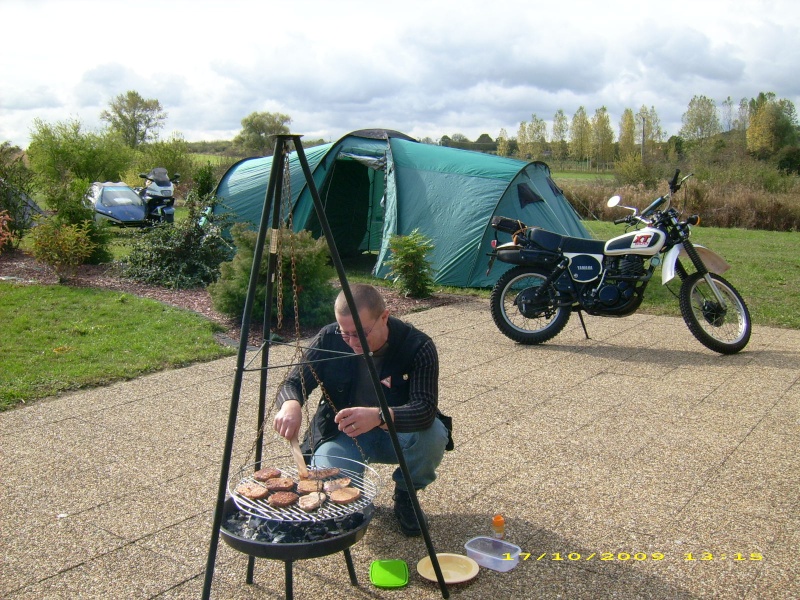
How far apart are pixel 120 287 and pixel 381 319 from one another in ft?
25.5

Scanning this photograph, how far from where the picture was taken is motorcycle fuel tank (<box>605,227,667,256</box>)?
6.71m

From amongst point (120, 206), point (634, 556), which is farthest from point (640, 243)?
point (120, 206)

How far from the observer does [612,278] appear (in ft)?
22.7

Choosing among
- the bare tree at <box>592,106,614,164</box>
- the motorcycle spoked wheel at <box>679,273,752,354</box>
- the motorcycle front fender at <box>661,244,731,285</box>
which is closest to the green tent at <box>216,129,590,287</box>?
the motorcycle front fender at <box>661,244,731,285</box>

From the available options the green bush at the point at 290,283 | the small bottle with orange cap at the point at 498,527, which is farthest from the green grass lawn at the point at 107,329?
the small bottle with orange cap at the point at 498,527

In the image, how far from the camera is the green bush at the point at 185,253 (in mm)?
10211

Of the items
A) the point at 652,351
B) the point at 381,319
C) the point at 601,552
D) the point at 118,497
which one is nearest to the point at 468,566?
the point at 601,552

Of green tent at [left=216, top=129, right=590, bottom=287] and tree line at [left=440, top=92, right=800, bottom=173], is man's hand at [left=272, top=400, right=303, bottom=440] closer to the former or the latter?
green tent at [left=216, top=129, right=590, bottom=287]

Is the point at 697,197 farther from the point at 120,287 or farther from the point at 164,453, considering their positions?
the point at 164,453

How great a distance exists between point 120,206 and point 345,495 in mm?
15758

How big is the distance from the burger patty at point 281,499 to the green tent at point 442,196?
23.9ft

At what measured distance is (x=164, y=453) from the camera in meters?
4.26

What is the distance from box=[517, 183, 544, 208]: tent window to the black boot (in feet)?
24.8

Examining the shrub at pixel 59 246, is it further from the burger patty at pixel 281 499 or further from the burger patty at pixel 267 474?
the burger patty at pixel 281 499
